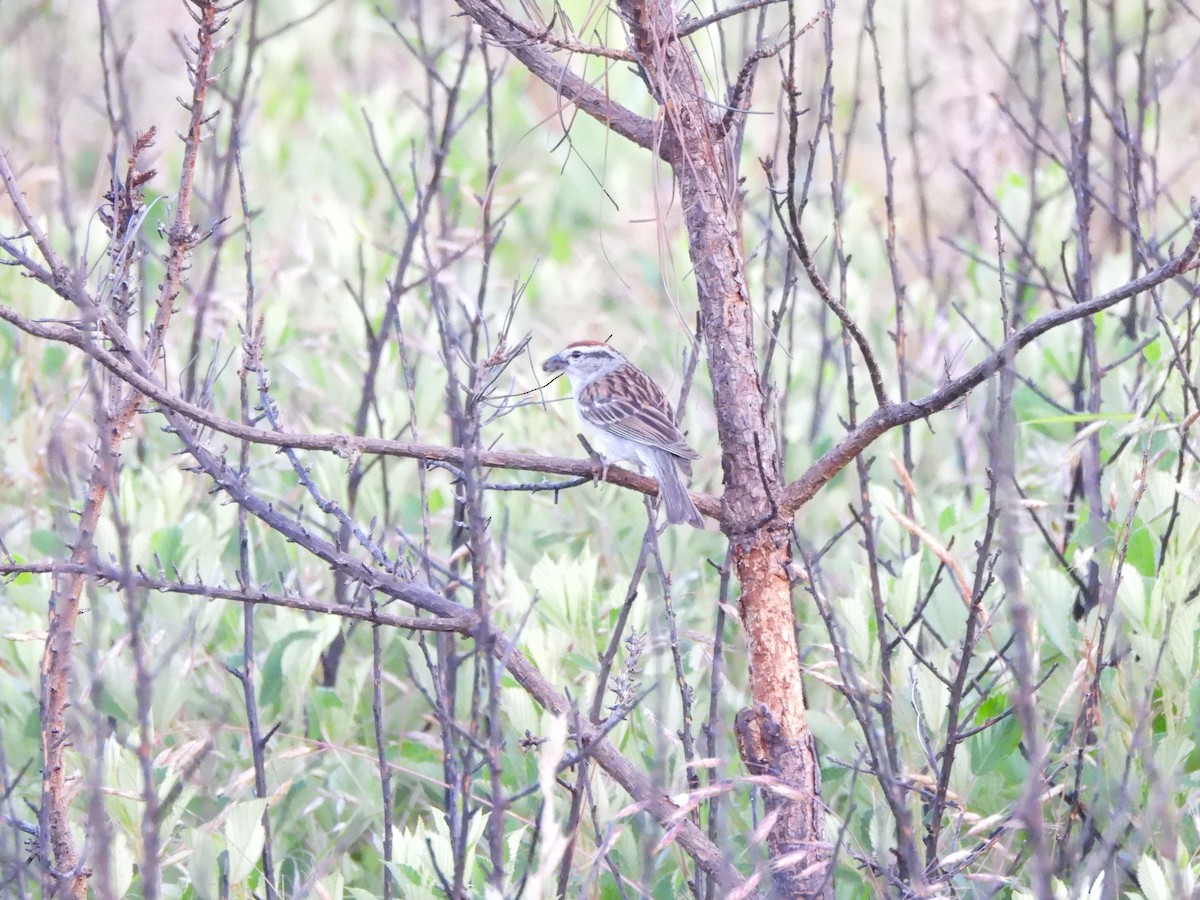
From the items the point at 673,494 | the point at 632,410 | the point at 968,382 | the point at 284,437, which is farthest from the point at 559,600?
the point at 968,382

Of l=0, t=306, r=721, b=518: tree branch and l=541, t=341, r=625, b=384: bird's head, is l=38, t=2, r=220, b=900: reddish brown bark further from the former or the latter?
l=541, t=341, r=625, b=384: bird's head

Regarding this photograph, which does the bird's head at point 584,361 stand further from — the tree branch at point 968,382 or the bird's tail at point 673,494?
the tree branch at point 968,382

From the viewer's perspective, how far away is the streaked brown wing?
175 inches

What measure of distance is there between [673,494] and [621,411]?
1.98m

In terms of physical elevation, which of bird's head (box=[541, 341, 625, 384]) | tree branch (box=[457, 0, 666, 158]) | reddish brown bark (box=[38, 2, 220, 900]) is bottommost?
reddish brown bark (box=[38, 2, 220, 900])

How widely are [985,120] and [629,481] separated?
18.6ft

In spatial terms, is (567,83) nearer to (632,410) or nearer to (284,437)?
(284,437)

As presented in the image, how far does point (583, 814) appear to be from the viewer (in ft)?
10.3

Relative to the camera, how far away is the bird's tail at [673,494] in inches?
106

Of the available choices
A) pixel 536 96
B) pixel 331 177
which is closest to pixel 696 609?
pixel 331 177

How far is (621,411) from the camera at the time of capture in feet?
15.6

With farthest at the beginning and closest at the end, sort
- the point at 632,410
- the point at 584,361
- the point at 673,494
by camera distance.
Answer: the point at 584,361
the point at 632,410
the point at 673,494

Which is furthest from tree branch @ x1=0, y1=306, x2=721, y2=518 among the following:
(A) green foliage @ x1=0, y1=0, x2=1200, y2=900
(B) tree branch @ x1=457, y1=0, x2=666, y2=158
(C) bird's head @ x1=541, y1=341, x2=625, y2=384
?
(C) bird's head @ x1=541, y1=341, x2=625, y2=384

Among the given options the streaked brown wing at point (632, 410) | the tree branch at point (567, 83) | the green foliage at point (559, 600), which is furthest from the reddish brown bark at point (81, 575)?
the streaked brown wing at point (632, 410)
